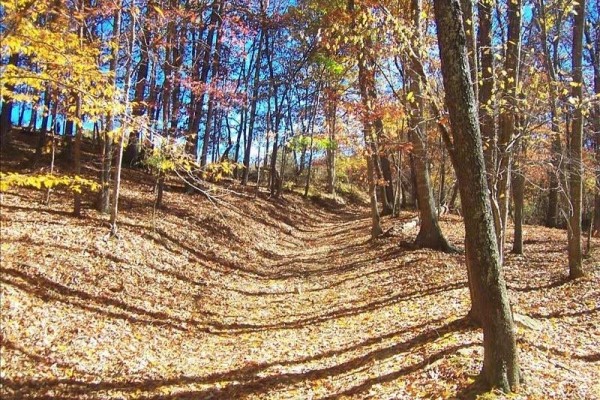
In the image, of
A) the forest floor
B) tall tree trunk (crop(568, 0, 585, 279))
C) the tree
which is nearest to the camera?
the tree

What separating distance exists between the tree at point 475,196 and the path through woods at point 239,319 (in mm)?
556

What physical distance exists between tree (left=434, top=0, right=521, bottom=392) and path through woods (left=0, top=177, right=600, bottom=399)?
21.9 inches

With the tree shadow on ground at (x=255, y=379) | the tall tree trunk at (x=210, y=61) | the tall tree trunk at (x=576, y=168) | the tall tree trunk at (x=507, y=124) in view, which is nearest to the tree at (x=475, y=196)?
the tree shadow on ground at (x=255, y=379)

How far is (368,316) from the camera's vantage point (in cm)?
914

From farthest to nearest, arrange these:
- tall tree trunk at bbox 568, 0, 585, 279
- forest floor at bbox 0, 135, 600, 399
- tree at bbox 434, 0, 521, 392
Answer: tall tree trunk at bbox 568, 0, 585, 279 → forest floor at bbox 0, 135, 600, 399 → tree at bbox 434, 0, 521, 392

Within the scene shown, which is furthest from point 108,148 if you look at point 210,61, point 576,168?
point 576,168

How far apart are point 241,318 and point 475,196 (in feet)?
19.4

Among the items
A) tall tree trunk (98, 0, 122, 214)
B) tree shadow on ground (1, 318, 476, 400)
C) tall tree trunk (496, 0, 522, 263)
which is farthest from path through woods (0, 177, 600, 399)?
tall tree trunk (496, 0, 522, 263)

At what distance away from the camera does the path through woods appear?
598cm

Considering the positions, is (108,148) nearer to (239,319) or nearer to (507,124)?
(239,319)

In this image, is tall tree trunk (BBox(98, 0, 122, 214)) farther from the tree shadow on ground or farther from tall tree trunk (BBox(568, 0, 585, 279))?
tall tree trunk (BBox(568, 0, 585, 279))

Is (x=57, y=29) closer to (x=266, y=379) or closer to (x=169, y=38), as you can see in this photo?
(x=169, y=38)

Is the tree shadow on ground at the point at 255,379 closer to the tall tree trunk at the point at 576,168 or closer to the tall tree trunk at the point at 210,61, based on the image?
the tall tree trunk at the point at 576,168

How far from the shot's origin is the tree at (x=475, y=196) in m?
5.09
